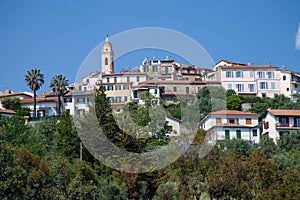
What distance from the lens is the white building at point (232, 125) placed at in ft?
182

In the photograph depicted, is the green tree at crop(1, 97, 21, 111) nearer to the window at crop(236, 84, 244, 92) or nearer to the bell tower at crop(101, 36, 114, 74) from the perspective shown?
the bell tower at crop(101, 36, 114, 74)

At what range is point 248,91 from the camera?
7562 cm

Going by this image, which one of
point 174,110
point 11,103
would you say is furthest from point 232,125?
point 11,103

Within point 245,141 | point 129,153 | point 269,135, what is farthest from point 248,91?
point 129,153

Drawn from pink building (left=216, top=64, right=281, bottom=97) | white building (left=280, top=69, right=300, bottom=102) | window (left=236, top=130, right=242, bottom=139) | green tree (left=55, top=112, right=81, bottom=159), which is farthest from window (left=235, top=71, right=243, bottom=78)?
green tree (left=55, top=112, right=81, bottom=159)

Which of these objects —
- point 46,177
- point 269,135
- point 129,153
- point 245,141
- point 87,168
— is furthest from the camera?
point 269,135

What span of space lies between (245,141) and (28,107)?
30751 mm

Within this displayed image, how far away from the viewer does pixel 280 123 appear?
56812 mm

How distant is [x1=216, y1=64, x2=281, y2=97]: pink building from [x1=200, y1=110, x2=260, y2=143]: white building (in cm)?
1743

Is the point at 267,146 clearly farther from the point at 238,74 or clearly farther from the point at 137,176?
the point at 238,74

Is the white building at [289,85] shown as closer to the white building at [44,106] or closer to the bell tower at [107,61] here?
the bell tower at [107,61]

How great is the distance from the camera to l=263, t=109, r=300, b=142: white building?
56438mm

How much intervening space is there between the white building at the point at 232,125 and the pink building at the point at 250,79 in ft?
57.2

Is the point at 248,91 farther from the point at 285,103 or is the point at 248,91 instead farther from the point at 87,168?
the point at 87,168
